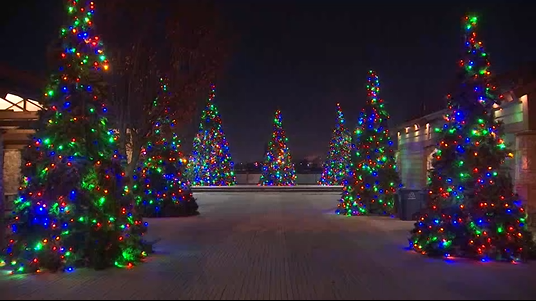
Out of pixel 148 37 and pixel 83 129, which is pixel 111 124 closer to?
pixel 83 129

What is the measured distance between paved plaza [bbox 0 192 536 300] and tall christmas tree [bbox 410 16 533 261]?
1.73 feet

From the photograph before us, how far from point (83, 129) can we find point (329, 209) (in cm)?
1467

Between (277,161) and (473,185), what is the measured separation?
30.0 metres

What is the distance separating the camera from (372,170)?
20859 millimetres

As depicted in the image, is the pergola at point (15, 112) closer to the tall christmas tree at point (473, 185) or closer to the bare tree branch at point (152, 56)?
the bare tree branch at point (152, 56)

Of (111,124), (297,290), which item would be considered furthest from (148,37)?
(297,290)

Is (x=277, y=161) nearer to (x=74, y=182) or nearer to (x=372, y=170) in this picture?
(x=372, y=170)

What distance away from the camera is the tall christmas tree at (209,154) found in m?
41.2

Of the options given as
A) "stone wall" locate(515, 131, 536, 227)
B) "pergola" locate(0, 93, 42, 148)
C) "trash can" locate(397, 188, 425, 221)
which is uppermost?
"pergola" locate(0, 93, 42, 148)

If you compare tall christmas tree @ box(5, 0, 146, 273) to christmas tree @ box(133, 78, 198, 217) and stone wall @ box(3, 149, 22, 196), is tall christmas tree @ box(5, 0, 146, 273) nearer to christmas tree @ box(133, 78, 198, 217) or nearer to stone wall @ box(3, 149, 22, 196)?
christmas tree @ box(133, 78, 198, 217)

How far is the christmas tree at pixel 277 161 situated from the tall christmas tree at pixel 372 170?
19670mm

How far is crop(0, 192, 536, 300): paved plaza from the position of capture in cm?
801

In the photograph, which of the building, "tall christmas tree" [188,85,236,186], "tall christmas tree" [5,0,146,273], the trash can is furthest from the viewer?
"tall christmas tree" [188,85,236,186]

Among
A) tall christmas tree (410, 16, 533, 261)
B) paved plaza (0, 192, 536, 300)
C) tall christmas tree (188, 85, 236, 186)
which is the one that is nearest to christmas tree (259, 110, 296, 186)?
tall christmas tree (188, 85, 236, 186)
